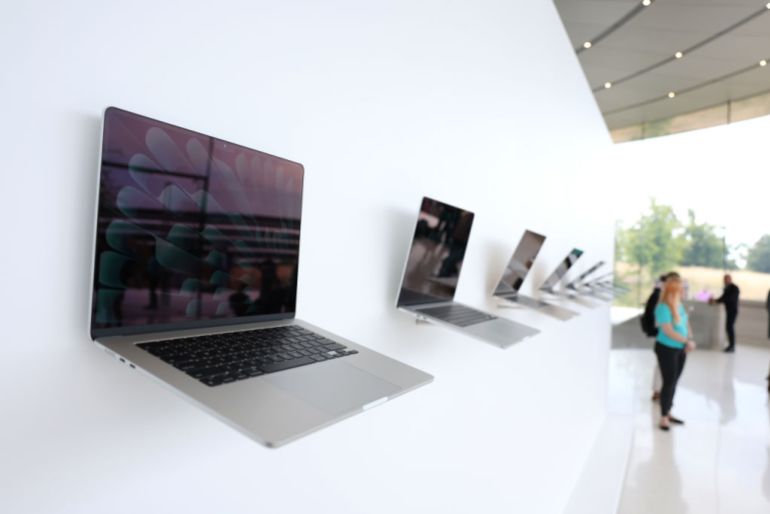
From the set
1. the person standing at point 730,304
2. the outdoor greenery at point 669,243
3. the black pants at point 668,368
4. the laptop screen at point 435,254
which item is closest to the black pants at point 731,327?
the person standing at point 730,304

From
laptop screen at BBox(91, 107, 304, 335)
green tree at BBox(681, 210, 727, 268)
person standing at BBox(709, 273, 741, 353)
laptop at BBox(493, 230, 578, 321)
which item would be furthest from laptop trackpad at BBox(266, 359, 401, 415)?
person standing at BBox(709, 273, 741, 353)

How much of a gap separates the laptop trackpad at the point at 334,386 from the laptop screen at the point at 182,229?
190 millimetres

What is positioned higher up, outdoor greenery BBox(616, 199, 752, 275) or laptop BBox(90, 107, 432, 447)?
outdoor greenery BBox(616, 199, 752, 275)

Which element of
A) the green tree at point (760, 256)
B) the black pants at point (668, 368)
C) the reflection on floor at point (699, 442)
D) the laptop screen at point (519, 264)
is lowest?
the reflection on floor at point (699, 442)

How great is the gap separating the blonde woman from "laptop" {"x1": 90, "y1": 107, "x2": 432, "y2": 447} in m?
4.75

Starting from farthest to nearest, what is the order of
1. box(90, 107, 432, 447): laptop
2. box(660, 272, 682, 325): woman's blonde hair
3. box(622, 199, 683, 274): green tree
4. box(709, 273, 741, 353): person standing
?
box(622, 199, 683, 274): green tree, box(709, 273, 741, 353): person standing, box(660, 272, 682, 325): woman's blonde hair, box(90, 107, 432, 447): laptop

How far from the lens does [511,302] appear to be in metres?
2.07

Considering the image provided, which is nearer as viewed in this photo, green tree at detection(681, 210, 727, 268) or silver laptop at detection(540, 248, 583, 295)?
silver laptop at detection(540, 248, 583, 295)

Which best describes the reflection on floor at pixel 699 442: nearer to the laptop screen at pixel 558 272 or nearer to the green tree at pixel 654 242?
the laptop screen at pixel 558 272

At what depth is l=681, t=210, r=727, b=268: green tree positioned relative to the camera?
8.64 m

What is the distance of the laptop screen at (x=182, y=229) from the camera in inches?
22.8

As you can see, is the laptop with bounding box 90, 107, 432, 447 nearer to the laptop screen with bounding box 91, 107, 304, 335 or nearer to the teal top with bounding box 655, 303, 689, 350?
the laptop screen with bounding box 91, 107, 304, 335

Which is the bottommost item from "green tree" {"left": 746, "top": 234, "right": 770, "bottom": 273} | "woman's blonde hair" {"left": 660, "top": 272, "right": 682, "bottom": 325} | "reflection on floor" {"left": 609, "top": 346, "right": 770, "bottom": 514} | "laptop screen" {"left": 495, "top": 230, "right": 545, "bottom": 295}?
"reflection on floor" {"left": 609, "top": 346, "right": 770, "bottom": 514}

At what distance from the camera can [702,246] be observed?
8.80 m
